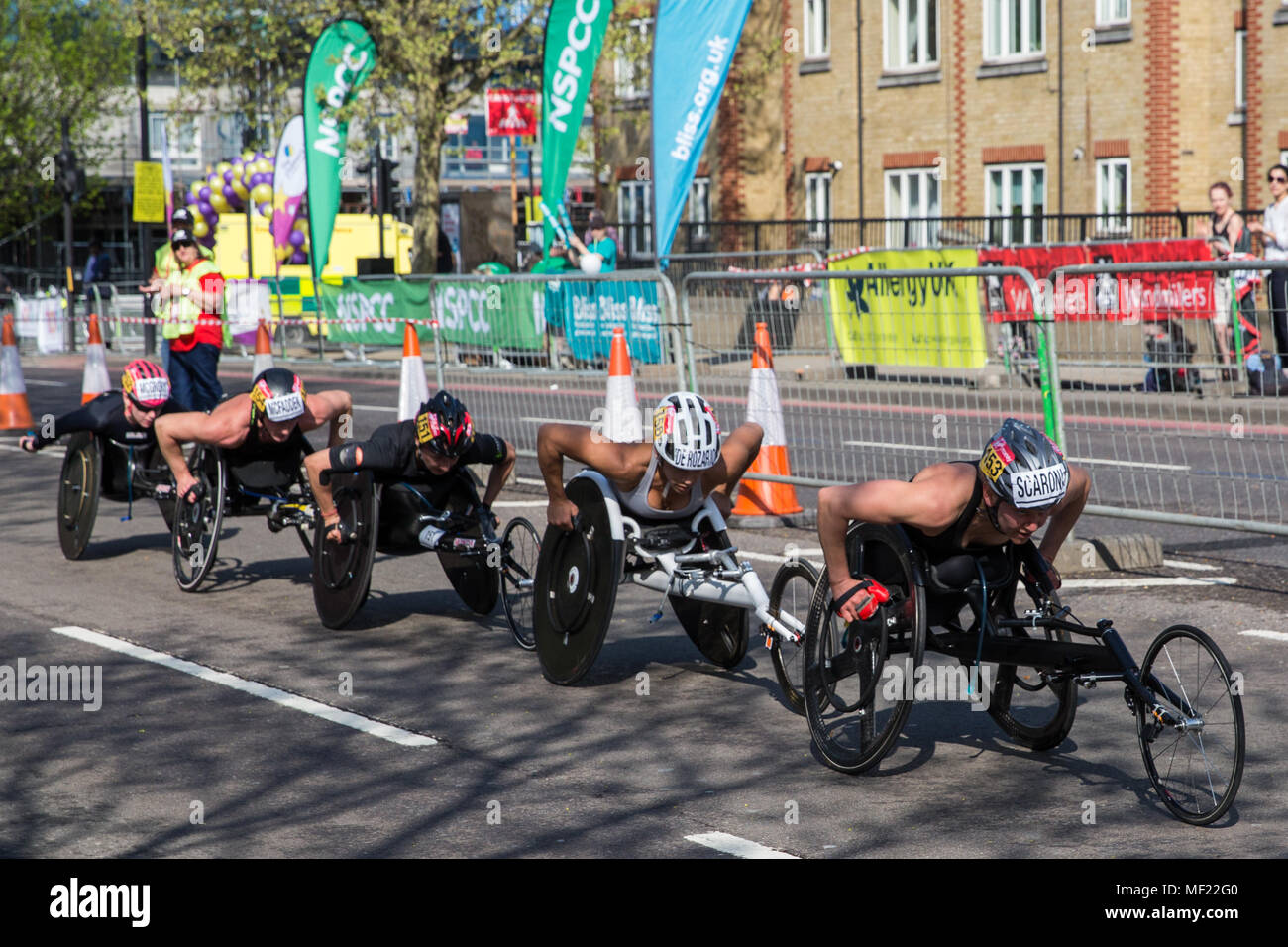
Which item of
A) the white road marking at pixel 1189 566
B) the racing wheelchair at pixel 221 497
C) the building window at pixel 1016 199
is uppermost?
the building window at pixel 1016 199

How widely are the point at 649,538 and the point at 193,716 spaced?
77.4 inches

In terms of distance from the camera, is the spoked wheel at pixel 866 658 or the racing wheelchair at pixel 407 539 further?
the racing wheelchair at pixel 407 539

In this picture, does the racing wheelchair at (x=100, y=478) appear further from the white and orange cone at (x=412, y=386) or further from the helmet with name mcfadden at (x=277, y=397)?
the white and orange cone at (x=412, y=386)

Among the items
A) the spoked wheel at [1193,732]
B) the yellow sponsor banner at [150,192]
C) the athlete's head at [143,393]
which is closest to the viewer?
the spoked wheel at [1193,732]

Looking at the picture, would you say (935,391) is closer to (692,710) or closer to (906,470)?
(906,470)

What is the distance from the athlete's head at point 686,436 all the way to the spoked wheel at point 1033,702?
1412mm

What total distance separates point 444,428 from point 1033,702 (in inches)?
116

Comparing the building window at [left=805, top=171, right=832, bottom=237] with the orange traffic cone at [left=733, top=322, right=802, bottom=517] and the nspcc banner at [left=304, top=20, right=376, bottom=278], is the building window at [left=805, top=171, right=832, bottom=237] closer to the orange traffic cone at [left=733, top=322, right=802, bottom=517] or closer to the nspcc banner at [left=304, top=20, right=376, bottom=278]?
the nspcc banner at [left=304, top=20, right=376, bottom=278]

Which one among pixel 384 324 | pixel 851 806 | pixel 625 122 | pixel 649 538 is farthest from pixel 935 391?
pixel 625 122

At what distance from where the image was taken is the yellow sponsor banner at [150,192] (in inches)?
1359

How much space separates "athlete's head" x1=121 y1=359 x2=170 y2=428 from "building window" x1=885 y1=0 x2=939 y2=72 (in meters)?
24.4

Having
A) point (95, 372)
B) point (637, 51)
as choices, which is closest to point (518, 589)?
point (95, 372)

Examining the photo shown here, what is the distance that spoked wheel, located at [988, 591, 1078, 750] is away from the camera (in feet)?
19.6

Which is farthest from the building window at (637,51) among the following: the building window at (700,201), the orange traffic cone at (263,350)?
the orange traffic cone at (263,350)
